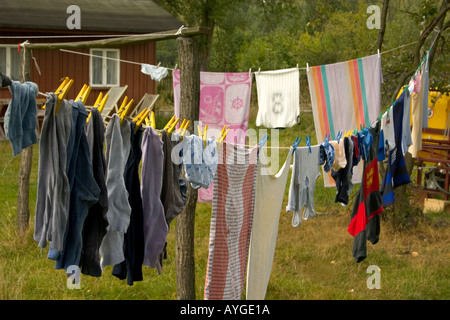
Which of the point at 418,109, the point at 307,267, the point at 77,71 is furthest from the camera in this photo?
the point at 77,71

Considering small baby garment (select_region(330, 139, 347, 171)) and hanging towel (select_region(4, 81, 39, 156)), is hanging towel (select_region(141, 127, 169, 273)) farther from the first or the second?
small baby garment (select_region(330, 139, 347, 171))

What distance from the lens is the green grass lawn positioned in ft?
20.7

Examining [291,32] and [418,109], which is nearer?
[418,109]

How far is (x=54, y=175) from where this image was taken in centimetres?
342

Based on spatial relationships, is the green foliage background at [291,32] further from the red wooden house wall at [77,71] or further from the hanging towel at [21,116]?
the hanging towel at [21,116]

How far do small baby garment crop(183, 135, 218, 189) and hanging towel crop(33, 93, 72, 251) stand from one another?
0.94 metres

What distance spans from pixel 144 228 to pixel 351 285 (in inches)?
134

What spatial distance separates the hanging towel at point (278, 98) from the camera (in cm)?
889

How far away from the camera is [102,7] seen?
1728cm

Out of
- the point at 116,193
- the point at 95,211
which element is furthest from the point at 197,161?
the point at 95,211

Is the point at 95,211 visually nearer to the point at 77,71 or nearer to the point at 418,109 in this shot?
the point at 418,109

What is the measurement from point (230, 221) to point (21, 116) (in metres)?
1.78

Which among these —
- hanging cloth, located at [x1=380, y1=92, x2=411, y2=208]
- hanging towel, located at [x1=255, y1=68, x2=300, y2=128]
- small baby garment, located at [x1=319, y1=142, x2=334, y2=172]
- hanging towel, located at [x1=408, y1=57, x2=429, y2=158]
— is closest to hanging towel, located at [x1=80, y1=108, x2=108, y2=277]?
small baby garment, located at [x1=319, y1=142, x2=334, y2=172]

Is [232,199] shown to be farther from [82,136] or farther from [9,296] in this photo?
[9,296]
